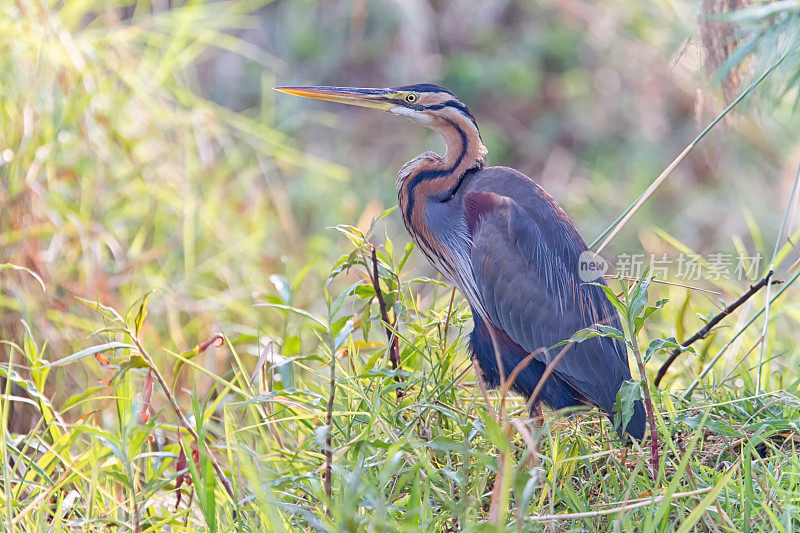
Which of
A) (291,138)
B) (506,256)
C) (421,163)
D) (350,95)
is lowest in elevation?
(291,138)

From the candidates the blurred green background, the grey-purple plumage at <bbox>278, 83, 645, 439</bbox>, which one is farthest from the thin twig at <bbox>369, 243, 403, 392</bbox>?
the grey-purple plumage at <bbox>278, 83, 645, 439</bbox>

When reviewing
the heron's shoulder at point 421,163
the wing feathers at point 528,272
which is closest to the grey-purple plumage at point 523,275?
the wing feathers at point 528,272

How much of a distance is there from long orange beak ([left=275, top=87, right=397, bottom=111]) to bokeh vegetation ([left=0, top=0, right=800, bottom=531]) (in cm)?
51

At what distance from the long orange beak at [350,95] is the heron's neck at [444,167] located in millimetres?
167

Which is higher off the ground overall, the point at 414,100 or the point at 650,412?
the point at 414,100

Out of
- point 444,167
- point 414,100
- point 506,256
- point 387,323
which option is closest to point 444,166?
point 444,167

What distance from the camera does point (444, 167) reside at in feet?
8.45

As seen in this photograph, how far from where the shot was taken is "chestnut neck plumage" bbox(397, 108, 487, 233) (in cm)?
253

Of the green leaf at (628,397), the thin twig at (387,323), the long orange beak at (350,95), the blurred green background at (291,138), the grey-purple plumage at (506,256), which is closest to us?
the green leaf at (628,397)

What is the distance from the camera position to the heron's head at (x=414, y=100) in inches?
99.1

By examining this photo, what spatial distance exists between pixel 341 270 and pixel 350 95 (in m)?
0.68

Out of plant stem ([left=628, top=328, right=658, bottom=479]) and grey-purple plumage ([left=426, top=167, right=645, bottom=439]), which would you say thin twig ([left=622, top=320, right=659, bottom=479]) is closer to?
plant stem ([left=628, top=328, right=658, bottom=479])

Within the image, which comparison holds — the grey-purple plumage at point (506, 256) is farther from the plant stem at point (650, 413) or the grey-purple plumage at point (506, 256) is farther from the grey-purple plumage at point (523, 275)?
the plant stem at point (650, 413)

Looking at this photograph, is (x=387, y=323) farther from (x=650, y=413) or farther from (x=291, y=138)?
(x=291, y=138)
